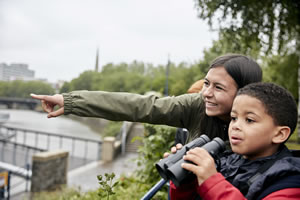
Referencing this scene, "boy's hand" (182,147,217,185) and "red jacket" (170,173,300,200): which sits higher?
"boy's hand" (182,147,217,185)

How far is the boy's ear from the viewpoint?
1099 mm

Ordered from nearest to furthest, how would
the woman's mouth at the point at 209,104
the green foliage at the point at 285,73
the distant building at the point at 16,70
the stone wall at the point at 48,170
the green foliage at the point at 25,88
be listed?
the woman's mouth at the point at 209,104 → the stone wall at the point at 48,170 → the green foliage at the point at 25,88 → the green foliage at the point at 285,73 → the distant building at the point at 16,70

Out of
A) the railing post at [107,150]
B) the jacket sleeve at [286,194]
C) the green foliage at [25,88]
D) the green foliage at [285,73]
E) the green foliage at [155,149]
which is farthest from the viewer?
the green foliage at [285,73]

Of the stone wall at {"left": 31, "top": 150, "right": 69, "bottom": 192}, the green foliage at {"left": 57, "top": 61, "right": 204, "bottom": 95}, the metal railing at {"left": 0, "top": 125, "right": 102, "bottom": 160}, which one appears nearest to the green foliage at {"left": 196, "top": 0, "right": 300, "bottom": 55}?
the stone wall at {"left": 31, "top": 150, "right": 69, "bottom": 192}

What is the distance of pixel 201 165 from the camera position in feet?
3.27

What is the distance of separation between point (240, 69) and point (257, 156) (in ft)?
1.77

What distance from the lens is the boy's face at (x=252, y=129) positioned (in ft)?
3.53

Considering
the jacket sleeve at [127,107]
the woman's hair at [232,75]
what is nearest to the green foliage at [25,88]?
the jacket sleeve at [127,107]

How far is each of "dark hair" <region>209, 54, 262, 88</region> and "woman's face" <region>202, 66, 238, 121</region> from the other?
Answer: 0.08 feet

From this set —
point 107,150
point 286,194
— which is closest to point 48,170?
point 107,150

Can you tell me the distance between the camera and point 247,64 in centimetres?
151

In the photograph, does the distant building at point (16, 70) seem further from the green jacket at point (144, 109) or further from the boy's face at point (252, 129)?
the boy's face at point (252, 129)

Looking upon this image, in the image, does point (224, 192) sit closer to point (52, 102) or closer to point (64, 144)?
point (52, 102)

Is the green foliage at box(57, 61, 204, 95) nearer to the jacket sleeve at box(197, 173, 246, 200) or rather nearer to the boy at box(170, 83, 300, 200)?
the boy at box(170, 83, 300, 200)
